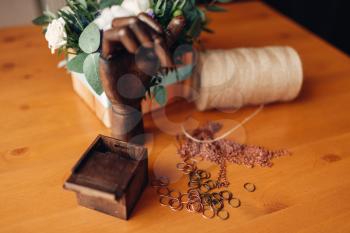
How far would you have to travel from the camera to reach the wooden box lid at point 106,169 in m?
0.61

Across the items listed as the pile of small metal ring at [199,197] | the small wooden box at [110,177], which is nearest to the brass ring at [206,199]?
the pile of small metal ring at [199,197]

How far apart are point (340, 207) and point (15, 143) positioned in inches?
26.4

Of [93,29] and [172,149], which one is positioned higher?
[93,29]

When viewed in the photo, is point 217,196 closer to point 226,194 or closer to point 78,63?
point 226,194

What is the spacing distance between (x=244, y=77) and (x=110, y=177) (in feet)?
1.36

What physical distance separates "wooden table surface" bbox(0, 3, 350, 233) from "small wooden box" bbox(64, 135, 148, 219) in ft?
0.08

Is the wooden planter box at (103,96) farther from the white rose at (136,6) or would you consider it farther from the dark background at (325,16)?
the dark background at (325,16)

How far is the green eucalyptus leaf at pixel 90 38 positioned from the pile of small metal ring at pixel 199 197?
0.93 ft

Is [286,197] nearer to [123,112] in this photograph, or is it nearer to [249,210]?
[249,210]

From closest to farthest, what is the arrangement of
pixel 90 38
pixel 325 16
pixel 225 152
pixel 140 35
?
pixel 140 35, pixel 90 38, pixel 225 152, pixel 325 16

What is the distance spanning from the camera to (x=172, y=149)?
82cm

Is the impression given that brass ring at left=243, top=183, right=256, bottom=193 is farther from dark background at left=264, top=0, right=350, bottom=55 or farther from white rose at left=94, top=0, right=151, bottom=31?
dark background at left=264, top=0, right=350, bottom=55

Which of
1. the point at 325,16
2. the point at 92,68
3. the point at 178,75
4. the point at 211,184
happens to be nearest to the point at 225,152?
the point at 211,184

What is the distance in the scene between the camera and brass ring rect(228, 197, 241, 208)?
0.70 meters
